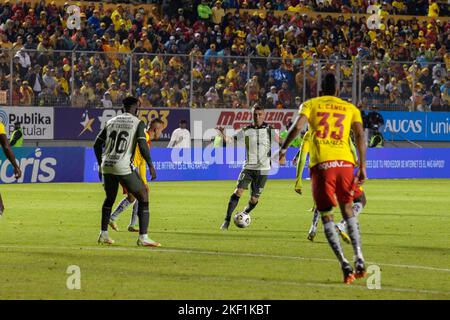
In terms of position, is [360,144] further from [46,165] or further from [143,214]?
[46,165]

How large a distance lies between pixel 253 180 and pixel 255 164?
30 centimetres

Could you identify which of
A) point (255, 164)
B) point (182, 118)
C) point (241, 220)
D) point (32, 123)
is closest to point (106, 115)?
point (32, 123)

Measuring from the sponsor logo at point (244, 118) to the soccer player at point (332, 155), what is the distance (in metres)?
27.3

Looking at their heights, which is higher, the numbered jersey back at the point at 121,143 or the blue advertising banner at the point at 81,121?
the numbered jersey back at the point at 121,143

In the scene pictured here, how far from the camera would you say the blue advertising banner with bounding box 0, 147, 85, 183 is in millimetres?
33844

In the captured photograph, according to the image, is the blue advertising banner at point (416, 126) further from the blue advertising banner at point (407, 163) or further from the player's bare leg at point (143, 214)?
the player's bare leg at point (143, 214)

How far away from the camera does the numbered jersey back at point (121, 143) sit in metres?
16.3

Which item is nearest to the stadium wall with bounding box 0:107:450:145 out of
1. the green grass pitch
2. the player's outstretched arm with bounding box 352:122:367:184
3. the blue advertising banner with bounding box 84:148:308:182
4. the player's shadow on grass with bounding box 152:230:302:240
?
the blue advertising banner with bounding box 84:148:308:182

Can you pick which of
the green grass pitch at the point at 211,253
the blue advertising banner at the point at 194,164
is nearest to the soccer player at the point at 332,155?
the green grass pitch at the point at 211,253

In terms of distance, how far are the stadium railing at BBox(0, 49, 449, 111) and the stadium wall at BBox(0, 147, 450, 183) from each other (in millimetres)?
2134

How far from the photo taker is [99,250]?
15930 mm

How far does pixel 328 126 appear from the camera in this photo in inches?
500
